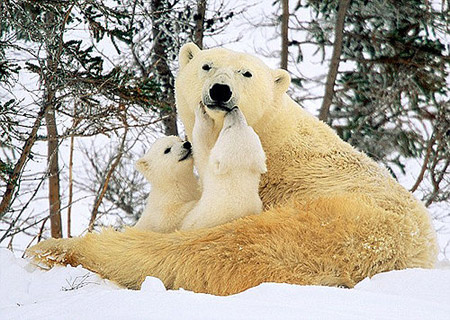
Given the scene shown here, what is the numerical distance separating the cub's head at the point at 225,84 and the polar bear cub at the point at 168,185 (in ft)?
0.77

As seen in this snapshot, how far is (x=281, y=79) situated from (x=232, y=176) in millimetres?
923

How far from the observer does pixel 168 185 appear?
4273 millimetres

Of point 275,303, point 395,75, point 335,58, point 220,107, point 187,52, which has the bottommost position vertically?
point 275,303

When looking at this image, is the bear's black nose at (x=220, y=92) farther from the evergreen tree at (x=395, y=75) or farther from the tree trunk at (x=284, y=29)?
the evergreen tree at (x=395, y=75)

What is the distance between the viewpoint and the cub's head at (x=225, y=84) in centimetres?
391

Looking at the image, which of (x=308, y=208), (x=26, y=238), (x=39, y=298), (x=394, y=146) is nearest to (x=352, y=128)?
(x=394, y=146)

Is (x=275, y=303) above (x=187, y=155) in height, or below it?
below

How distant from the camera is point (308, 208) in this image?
3.58 meters

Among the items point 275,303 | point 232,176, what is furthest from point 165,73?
point 275,303

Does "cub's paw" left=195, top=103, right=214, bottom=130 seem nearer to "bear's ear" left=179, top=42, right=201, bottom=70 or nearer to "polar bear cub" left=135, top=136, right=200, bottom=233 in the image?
"polar bear cub" left=135, top=136, right=200, bottom=233

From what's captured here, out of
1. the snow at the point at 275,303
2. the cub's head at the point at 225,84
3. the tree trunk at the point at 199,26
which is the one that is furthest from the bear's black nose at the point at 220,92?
the tree trunk at the point at 199,26

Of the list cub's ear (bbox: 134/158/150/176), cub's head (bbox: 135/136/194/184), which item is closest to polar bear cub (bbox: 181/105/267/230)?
cub's head (bbox: 135/136/194/184)

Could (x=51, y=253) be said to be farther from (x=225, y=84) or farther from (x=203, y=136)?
(x=225, y=84)

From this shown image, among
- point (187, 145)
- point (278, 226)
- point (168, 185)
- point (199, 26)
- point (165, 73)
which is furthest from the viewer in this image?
point (165, 73)
